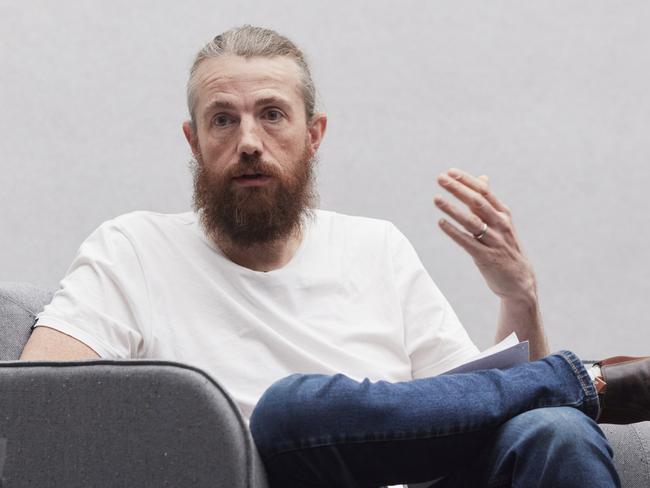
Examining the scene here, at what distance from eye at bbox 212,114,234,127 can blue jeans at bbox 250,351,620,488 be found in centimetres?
82

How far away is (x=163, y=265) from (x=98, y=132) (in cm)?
119

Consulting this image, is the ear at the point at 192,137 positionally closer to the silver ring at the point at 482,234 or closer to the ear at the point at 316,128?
the ear at the point at 316,128

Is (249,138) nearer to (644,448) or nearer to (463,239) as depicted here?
(463,239)

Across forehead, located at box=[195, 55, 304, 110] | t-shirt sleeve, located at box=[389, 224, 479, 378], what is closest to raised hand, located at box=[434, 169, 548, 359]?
t-shirt sleeve, located at box=[389, 224, 479, 378]

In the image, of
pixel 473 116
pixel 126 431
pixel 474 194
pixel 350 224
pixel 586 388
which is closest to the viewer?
pixel 126 431

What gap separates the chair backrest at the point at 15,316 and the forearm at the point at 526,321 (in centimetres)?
87

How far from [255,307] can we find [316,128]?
53cm

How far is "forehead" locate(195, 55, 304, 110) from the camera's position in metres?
1.92

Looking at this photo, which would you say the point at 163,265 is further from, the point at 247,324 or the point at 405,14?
the point at 405,14

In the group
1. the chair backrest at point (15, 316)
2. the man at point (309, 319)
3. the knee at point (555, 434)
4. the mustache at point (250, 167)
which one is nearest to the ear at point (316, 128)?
the man at point (309, 319)

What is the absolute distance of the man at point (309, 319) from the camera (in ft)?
3.99

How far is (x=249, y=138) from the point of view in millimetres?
1864

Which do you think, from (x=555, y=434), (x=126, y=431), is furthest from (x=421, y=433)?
(x=126, y=431)

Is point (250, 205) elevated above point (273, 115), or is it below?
below
